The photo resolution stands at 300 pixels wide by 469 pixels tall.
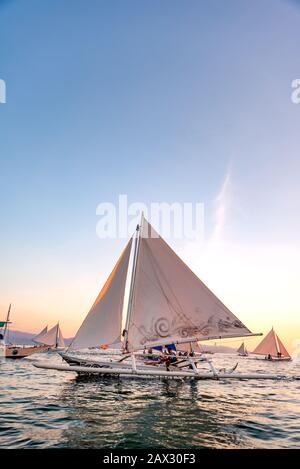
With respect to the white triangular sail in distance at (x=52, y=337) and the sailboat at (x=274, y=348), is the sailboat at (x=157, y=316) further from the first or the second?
the white triangular sail in distance at (x=52, y=337)

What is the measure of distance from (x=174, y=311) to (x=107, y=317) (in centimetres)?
565

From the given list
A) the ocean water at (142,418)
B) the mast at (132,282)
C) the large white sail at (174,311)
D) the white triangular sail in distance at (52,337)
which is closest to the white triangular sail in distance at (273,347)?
the white triangular sail in distance at (52,337)

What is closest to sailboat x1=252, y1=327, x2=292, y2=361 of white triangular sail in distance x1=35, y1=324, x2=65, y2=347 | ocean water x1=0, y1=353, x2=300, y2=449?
white triangular sail in distance x1=35, y1=324, x2=65, y2=347

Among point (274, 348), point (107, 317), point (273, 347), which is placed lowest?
point (274, 348)

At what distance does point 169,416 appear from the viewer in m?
14.1

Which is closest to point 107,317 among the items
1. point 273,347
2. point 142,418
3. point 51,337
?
point 142,418

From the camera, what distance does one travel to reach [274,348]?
288 ft

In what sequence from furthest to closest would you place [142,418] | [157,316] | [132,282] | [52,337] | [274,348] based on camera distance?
[52,337]
[274,348]
[132,282]
[157,316]
[142,418]

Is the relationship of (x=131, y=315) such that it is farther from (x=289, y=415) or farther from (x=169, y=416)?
(x=289, y=415)

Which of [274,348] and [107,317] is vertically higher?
[107,317]

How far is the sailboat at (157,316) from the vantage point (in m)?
23.2

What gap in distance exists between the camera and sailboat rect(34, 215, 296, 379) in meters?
23.2

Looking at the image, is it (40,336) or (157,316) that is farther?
(40,336)

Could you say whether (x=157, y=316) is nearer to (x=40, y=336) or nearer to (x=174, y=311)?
(x=174, y=311)
